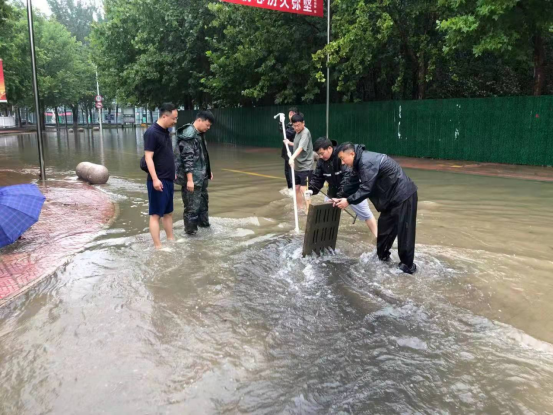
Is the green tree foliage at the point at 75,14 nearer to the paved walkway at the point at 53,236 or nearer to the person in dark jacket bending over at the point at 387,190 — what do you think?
the paved walkway at the point at 53,236

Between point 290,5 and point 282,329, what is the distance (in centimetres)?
1180

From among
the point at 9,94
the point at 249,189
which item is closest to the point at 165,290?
the point at 249,189

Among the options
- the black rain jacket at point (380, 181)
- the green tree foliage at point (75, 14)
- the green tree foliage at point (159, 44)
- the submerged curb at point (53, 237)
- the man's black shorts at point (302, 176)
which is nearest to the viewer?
the black rain jacket at point (380, 181)

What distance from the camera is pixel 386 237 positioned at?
5152 mm

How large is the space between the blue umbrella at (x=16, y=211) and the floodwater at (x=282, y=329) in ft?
2.46

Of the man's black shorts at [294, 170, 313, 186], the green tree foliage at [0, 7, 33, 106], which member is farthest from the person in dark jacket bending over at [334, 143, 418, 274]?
the green tree foliage at [0, 7, 33, 106]

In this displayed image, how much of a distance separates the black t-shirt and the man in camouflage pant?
0.41m

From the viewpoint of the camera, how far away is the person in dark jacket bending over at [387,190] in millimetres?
4809

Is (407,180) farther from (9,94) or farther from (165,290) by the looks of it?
(9,94)

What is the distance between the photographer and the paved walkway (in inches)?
197

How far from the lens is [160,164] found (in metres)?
5.72

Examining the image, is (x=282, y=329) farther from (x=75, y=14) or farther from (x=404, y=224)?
(x=75, y=14)

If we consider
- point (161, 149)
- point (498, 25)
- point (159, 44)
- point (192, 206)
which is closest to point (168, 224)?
point (192, 206)

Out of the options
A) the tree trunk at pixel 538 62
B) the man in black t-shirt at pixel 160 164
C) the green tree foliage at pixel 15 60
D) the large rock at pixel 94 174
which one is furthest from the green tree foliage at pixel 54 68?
the man in black t-shirt at pixel 160 164
